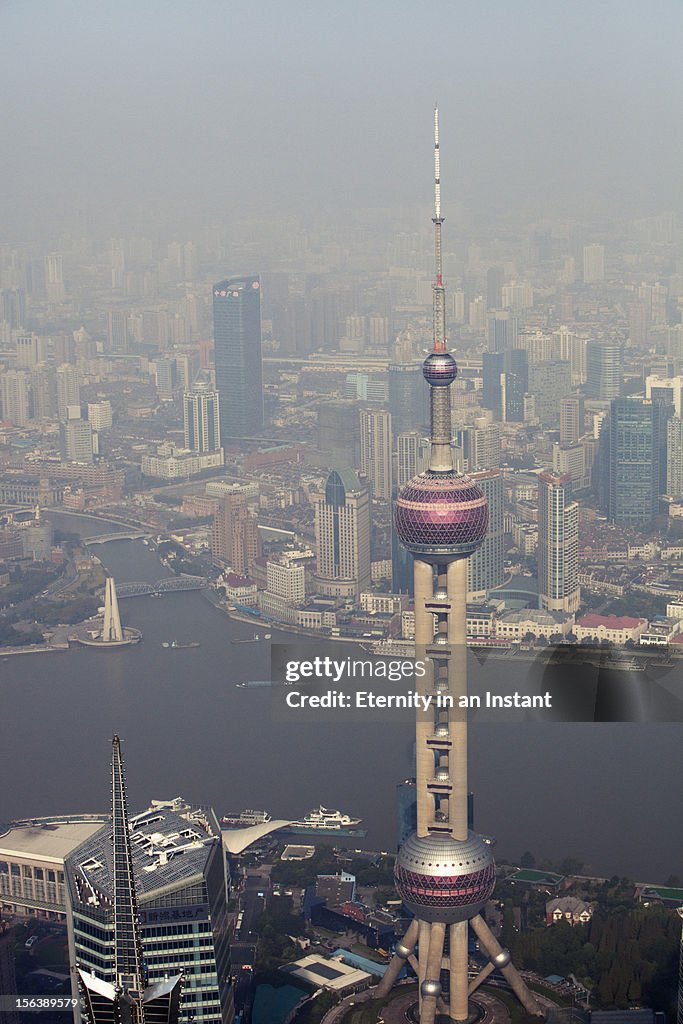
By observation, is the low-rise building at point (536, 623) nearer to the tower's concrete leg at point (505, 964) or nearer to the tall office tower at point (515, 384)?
the tall office tower at point (515, 384)

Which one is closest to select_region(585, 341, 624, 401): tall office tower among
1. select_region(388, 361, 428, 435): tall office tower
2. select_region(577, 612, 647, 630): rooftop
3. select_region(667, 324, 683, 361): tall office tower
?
select_region(667, 324, 683, 361): tall office tower

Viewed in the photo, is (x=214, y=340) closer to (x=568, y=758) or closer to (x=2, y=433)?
(x=2, y=433)

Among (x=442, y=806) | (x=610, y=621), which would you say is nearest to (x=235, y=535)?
(x=610, y=621)

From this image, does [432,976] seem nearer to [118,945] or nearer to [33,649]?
[118,945]

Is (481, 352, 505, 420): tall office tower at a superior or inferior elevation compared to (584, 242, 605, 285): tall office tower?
inferior

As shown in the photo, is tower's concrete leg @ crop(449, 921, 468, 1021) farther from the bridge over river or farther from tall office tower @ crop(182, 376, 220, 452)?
tall office tower @ crop(182, 376, 220, 452)
